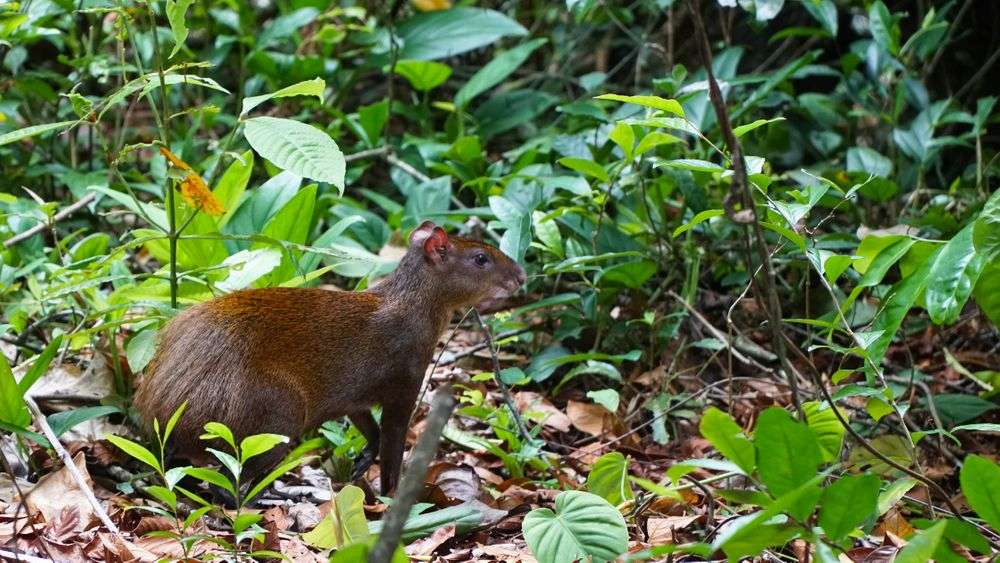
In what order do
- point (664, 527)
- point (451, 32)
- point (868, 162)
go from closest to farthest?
1. point (664, 527)
2. point (868, 162)
3. point (451, 32)

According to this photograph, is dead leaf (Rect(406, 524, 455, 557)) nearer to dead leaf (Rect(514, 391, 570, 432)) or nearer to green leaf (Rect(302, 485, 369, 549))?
green leaf (Rect(302, 485, 369, 549))

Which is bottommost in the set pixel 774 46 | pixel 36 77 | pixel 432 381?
pixel 432 381

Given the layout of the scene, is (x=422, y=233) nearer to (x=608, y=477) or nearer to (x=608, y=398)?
(x=608, y=398)

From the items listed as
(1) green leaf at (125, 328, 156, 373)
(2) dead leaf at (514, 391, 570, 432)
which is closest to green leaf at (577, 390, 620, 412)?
(2) dead leaf at (514, 391, 570, 432)

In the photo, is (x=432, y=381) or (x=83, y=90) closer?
(x=432, y=381)

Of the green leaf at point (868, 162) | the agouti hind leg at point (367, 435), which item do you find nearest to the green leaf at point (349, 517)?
the agouti hind leg at point (367, 435)

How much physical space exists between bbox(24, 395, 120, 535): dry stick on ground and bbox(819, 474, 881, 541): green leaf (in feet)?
6.90

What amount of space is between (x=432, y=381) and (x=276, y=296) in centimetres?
141

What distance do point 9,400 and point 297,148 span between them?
124 centimetres

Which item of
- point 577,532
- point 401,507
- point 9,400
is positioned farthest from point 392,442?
point 401,507

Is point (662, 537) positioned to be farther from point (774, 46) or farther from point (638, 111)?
point (774, 46)

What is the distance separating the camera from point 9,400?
383 cm

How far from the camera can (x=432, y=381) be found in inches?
239

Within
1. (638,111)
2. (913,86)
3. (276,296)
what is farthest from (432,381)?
(913,86)
